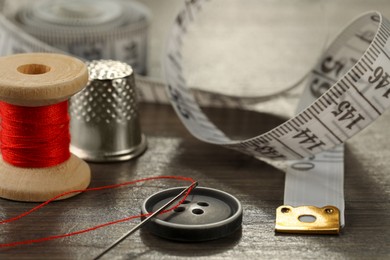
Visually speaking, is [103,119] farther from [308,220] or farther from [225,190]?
[308,220]

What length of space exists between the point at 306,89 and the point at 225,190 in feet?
1.37

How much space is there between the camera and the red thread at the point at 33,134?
4.88ft

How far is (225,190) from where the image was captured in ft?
5.23

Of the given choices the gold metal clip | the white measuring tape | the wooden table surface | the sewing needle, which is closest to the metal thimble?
the wooden table surface

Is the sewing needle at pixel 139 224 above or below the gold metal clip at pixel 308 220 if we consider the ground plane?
above

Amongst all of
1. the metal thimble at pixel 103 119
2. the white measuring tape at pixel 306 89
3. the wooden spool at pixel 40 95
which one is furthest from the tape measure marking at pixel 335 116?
the wooden spool at pixel 40 95

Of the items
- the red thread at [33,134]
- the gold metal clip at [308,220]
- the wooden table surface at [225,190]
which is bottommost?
the wooden table surface at [225,190]

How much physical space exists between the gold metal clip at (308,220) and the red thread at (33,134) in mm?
393

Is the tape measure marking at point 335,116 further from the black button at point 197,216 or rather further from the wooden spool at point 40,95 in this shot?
the wooden spool at point 40,95

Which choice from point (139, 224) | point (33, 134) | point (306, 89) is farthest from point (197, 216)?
point (306, 89)

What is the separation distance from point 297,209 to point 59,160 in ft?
1.37

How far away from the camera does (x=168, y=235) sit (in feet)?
4.58

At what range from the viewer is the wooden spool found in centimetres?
142

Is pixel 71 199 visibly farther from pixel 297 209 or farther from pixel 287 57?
pixel 287 57
